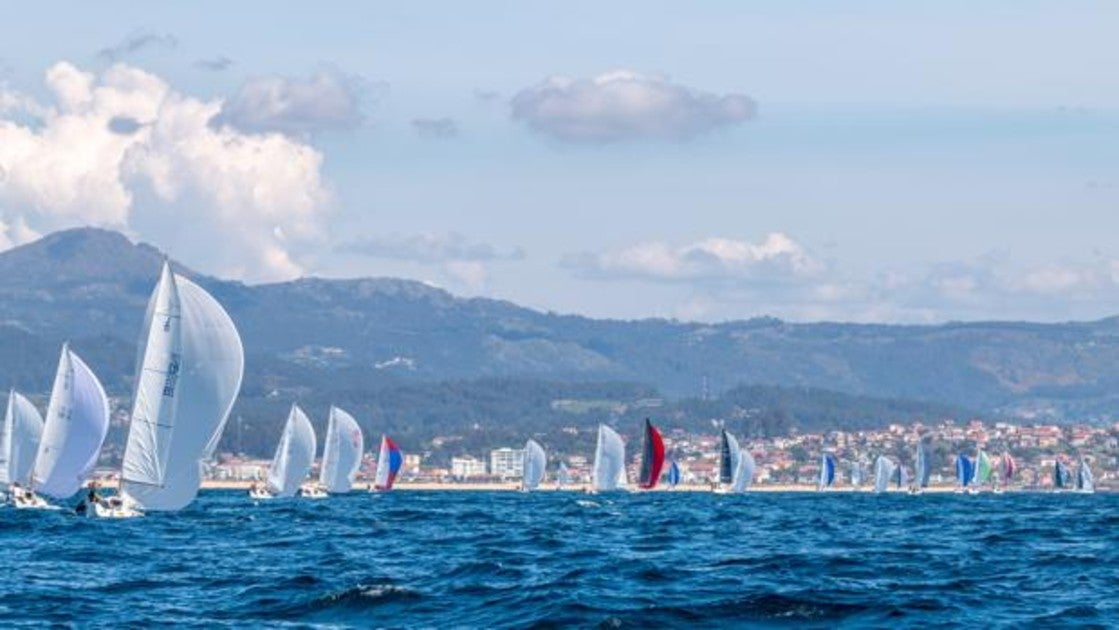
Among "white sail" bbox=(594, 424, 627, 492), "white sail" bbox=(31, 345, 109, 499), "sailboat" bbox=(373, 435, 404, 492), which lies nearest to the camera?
"white sail" bbox=(31, 345, 109, 499)

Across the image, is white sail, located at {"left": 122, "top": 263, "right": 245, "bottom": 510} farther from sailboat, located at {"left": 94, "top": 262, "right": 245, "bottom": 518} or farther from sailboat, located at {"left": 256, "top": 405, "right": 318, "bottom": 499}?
sailboat, located at {"left": 256, "top": 405, "right": 318, "bottom": 499}

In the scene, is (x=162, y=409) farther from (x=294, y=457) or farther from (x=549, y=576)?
(x=294, y=457)

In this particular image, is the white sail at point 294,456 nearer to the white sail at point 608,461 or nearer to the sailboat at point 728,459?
the white sail at point 608,461

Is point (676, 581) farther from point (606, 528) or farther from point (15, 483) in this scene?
point (15, 483)

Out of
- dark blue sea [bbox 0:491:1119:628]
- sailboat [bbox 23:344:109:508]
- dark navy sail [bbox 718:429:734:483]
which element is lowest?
dark blue sea [bbox 0:491:1119:628]

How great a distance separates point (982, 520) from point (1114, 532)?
1887 cm

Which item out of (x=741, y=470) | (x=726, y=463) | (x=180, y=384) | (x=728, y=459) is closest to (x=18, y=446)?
(x=180, y=384)

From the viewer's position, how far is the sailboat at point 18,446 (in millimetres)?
104188

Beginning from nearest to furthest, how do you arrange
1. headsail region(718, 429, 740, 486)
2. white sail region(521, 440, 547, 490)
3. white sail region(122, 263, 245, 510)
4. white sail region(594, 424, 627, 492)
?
white sail region(122, 263, 245, 510) < headsail region(718, 429, 740, 486) < white sail region(594, 424, 627, 492) < white sail region(521, 440, 547, 490)

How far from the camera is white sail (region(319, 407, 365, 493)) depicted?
15475 cm

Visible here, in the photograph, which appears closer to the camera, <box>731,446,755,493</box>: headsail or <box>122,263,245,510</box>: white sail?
<box>122,263,245,510</box>: white sail

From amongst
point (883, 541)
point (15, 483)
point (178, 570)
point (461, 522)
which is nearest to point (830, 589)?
point (178, 570)

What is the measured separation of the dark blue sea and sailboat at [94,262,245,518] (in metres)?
2.07

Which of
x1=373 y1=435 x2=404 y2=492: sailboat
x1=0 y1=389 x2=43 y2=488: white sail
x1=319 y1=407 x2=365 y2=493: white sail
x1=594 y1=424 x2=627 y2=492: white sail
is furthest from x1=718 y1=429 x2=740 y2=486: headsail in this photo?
x1=0 y1=389 x2=43 y2=488: white sail
